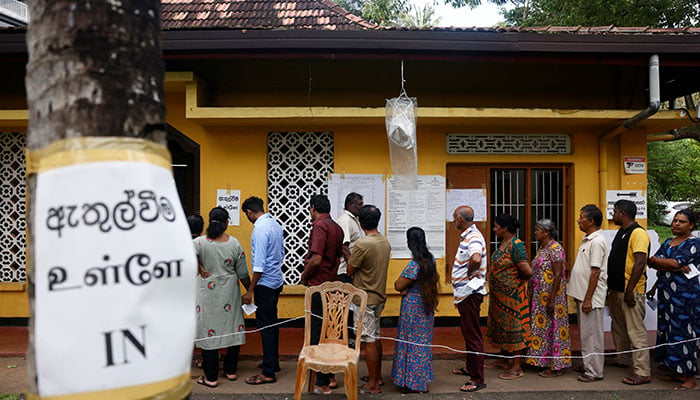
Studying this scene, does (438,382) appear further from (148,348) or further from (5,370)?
(5,370)

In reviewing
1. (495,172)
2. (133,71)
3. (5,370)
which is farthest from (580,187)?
(5,370)

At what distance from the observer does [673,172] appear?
14.4 metres

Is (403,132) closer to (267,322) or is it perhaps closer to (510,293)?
(510,293)

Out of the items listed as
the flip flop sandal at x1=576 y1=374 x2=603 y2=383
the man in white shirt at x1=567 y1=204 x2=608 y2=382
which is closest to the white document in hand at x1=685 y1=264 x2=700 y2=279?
the man in white shirt at x1=567 y1=204 x2=608 y2=382

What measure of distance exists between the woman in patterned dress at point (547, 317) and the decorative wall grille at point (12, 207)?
6.59m

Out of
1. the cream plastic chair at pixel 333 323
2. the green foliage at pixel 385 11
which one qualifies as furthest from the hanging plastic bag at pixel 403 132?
the green foliage at pixel 385 11

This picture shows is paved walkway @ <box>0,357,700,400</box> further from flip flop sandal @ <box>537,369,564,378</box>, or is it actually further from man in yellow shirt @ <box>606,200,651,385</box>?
man in yellow shirt @ <box>606,200,651,385</box>

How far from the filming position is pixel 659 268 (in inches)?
181

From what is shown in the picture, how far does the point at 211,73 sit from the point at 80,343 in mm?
5899

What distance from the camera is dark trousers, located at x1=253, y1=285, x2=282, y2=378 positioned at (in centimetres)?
465

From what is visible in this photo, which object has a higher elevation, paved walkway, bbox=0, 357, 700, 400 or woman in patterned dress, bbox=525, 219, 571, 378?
woman in patterned dress, bbox=525, 219, 571, 378

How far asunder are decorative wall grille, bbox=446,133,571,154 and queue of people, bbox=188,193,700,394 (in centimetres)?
190

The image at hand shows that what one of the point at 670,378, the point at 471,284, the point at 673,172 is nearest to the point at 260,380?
the point at 471,284

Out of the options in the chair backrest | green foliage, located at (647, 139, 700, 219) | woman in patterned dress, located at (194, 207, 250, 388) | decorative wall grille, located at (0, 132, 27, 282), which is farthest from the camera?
green foliage, located at (647, 139, 700, 219)
